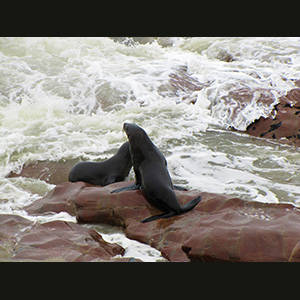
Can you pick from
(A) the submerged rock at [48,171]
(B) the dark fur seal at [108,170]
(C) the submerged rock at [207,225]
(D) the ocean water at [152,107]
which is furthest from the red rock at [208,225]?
(A) the submerged rock at [48,171]

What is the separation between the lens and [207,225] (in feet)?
14.8

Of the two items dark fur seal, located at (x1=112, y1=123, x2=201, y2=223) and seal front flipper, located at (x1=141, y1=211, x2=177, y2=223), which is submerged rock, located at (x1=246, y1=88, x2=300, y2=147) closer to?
dark fur seal, located at (x1=112, y1=123, x2=201, y2=223)

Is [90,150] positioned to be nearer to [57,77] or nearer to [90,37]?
[57,77]

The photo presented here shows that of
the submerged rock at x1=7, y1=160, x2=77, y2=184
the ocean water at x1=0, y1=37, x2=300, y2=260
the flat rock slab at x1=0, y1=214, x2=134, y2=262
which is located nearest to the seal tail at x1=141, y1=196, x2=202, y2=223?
the ocean water at x1=0, y1=37, x2=300, y2=260

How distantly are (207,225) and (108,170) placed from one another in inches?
100

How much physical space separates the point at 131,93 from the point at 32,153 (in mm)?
4094

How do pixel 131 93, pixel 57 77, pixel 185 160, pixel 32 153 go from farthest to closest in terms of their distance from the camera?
pixel 57 77 < pixel 131 93 < pixel 32 153 < pixel 185 160

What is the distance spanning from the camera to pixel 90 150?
873 centimetres

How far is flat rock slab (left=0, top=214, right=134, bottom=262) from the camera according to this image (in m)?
3.95

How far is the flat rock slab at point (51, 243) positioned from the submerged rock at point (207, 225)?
52 cm

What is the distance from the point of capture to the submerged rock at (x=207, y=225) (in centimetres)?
403

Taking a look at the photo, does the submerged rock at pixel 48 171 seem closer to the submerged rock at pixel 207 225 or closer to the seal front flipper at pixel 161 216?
the submerged rock at pixel 207 225

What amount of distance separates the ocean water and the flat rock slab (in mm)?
402

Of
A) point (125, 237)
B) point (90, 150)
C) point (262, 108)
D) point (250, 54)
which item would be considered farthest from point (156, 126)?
point (250, 54)
